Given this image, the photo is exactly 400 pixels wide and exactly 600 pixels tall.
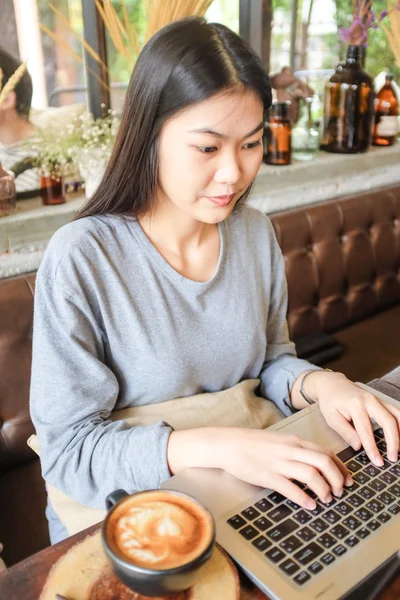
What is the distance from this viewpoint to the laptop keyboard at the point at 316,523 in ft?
2.05

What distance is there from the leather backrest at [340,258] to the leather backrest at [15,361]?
2.84 ft

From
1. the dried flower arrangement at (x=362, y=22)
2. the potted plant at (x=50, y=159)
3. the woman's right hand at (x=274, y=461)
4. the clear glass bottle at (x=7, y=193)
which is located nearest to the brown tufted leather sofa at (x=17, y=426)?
the clear glass bottle at (x=7, y=193)

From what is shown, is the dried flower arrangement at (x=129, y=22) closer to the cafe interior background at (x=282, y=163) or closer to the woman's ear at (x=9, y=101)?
the cafe interior background at (x=282, y=163)

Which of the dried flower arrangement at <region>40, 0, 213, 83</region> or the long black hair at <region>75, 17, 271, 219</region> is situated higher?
the dried flower arrangement at <region>40, 0, 213, 83</region>

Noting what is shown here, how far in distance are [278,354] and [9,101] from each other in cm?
97

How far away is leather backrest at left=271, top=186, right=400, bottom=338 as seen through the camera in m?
1.88

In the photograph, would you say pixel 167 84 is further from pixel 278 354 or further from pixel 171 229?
pixel 278 354

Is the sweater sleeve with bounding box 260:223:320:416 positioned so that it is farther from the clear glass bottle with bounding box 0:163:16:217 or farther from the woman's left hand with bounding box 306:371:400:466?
the clear glass bottle with bounding box 0:163:16:217

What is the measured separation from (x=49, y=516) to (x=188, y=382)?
0.39m

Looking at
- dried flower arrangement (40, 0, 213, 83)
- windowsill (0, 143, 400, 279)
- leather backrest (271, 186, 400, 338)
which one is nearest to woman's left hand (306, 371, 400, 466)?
windowsill (0, 143, 400, 279)

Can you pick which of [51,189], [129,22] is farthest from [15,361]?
[129,22]

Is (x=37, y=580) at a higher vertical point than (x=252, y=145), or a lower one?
lower

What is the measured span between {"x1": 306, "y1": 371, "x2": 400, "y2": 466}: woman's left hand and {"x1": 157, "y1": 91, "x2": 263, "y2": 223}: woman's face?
36 cm

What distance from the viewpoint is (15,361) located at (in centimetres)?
126
